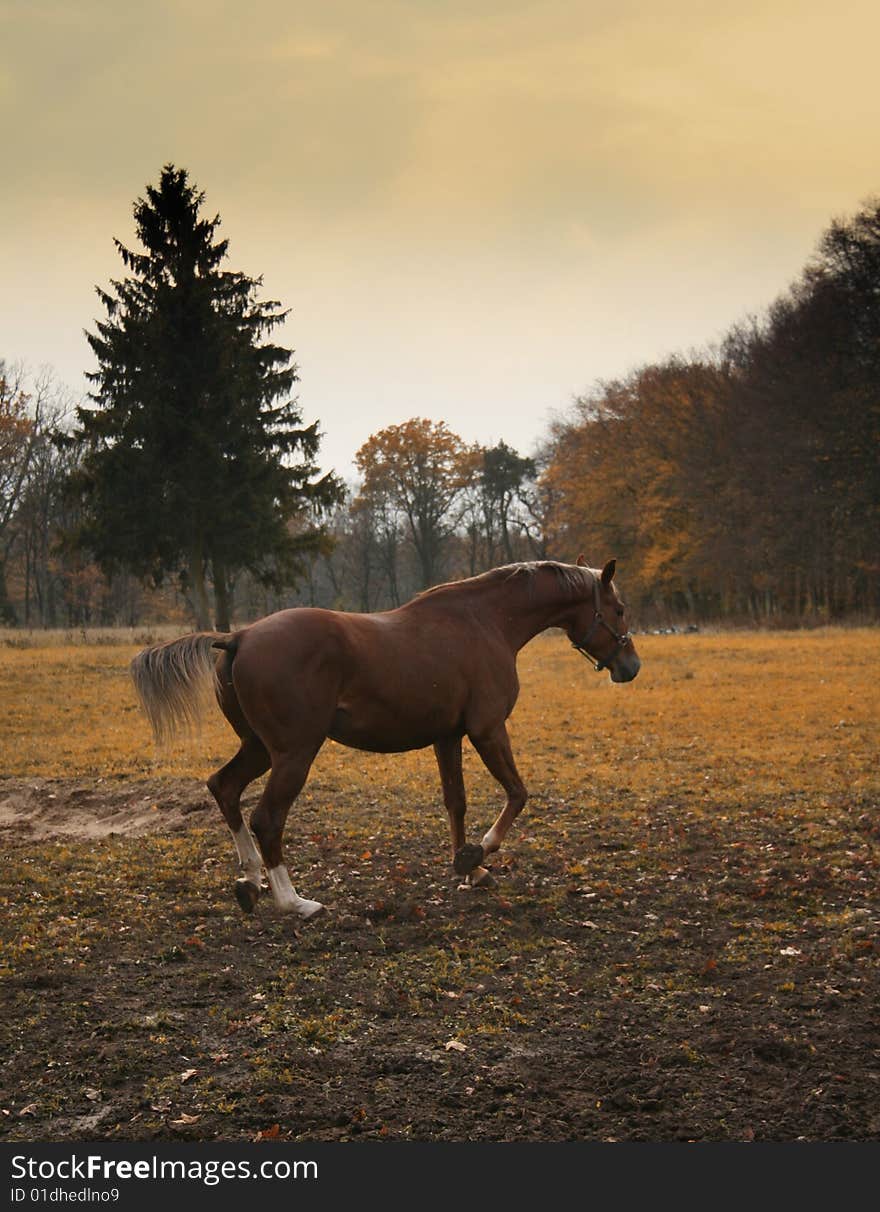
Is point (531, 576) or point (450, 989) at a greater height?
point (531, 576)

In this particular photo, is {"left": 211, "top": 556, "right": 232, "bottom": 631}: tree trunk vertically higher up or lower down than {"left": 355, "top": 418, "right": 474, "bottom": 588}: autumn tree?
lower down

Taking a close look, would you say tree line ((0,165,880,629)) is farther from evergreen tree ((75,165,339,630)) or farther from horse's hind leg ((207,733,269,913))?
horse's hind leg ((207,733,269,913))

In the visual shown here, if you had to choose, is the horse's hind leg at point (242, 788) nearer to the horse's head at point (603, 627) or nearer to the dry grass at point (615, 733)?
the dry grass at point (615, 733)

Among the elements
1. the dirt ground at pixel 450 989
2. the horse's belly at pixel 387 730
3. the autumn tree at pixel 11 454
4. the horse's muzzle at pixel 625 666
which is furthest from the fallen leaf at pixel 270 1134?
the autumn tree at pixel 11 454

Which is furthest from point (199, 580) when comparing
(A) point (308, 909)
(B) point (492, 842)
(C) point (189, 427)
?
(A) point (308, 909)

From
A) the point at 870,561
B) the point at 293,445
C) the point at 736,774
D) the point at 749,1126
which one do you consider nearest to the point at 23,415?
the point at 293,445

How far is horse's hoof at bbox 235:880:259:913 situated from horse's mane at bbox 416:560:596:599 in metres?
2.34

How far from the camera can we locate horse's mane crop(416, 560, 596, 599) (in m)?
7.48

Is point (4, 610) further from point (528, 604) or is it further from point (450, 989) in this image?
point (450, 989)

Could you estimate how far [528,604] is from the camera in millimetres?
7598

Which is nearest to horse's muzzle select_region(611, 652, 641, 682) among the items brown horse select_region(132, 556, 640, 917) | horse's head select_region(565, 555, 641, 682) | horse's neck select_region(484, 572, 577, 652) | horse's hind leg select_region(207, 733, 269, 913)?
horse's head select_region(565, 555, 641, 682)

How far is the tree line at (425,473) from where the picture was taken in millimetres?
31297

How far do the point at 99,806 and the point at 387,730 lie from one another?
208 inches

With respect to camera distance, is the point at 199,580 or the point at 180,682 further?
the point at 199,580
